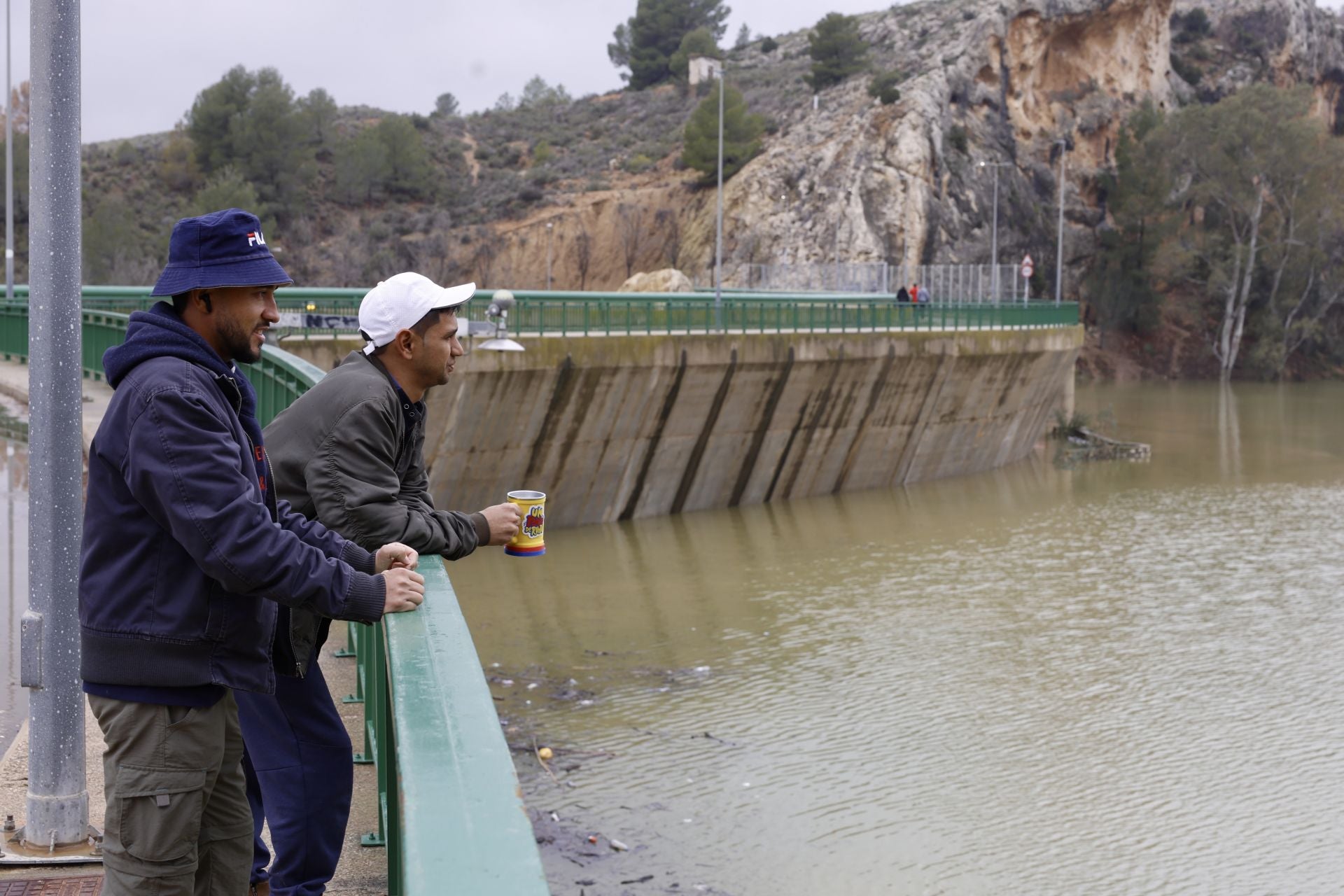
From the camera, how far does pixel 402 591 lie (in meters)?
3.07

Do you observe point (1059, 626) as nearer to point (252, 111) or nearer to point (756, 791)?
point (756, 791)

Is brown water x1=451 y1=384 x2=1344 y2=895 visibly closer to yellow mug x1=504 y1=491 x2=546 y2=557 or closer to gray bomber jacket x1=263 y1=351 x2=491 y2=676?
yellow mug x1=504 y1=491 x2=546 y2=557

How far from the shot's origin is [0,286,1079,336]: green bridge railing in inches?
933

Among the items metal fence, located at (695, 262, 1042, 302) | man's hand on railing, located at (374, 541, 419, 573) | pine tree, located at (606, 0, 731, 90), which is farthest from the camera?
pine tree, located at (606, 0, 731, 90)

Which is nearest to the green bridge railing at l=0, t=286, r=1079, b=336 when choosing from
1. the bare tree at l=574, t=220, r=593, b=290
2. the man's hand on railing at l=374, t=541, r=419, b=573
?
the man's hand on railing at l=374, t=541, r=419, b=573

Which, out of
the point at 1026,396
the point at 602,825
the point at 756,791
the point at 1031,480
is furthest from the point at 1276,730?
the point at 1026,396

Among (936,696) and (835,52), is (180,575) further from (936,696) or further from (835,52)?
(835,52)

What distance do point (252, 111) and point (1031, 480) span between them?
45049 millimetres

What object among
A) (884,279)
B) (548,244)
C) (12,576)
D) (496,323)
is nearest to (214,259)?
(12,576)

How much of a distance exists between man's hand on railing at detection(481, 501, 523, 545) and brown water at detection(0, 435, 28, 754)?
103 inches

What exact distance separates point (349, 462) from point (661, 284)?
4532 centimetres

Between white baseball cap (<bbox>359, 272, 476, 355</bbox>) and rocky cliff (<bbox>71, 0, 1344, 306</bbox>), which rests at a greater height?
rocky cliff (<bbox>71, 0, 1344, 306</bbox>)

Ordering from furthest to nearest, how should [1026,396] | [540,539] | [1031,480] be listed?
[1026,396] < [1031,480] < [540,539]

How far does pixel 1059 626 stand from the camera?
19.1 meters
